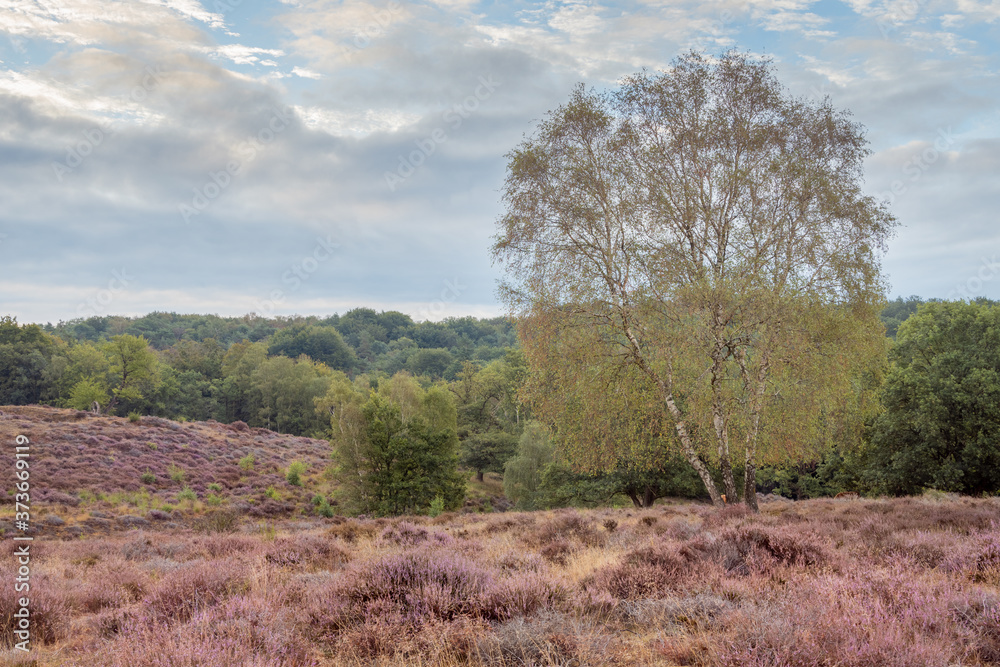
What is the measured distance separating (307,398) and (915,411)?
7460 cm

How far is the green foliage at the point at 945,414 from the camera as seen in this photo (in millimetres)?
20984

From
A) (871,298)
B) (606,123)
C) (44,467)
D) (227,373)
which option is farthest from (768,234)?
(227,373)

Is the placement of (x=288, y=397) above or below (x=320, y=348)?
below

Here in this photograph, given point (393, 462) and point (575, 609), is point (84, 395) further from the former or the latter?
point (575, 609)

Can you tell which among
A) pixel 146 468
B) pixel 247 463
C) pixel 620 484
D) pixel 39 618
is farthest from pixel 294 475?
pixel 39 618

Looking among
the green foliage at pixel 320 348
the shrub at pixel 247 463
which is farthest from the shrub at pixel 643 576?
the green foliage at pixel 320 348

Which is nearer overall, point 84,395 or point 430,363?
point 84,395

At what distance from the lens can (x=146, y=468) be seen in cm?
3241

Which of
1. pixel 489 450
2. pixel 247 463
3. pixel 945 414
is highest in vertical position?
pixel 945 414

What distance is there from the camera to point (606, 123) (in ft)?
46.2

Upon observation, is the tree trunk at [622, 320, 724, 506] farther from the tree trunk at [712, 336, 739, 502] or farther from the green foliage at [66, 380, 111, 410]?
the green foliage at [66, 380, 111, 410]

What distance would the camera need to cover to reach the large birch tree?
12.4m

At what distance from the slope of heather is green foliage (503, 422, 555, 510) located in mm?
13672

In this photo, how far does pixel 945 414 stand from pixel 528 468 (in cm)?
2329
